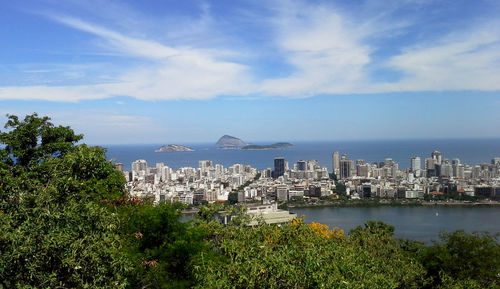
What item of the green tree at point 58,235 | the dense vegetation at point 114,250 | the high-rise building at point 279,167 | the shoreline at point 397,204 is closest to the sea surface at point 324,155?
the high-rise building at point 279,167

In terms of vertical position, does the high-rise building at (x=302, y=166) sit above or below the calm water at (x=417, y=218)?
above

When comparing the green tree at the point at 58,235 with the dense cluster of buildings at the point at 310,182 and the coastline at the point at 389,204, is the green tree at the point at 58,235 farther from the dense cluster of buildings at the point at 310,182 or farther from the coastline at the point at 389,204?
the coastline at the point at 389,204

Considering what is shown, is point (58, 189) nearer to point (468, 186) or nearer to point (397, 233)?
point (397, 233)

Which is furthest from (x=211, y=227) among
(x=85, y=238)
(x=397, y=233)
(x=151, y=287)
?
(x=397, y=233)

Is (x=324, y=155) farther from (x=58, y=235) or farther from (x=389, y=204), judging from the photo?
(x=58, y=235)

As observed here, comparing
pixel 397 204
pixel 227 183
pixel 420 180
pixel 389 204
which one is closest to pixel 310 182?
pixel 227 183

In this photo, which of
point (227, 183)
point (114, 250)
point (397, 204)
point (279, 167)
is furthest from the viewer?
point (279, 167)
